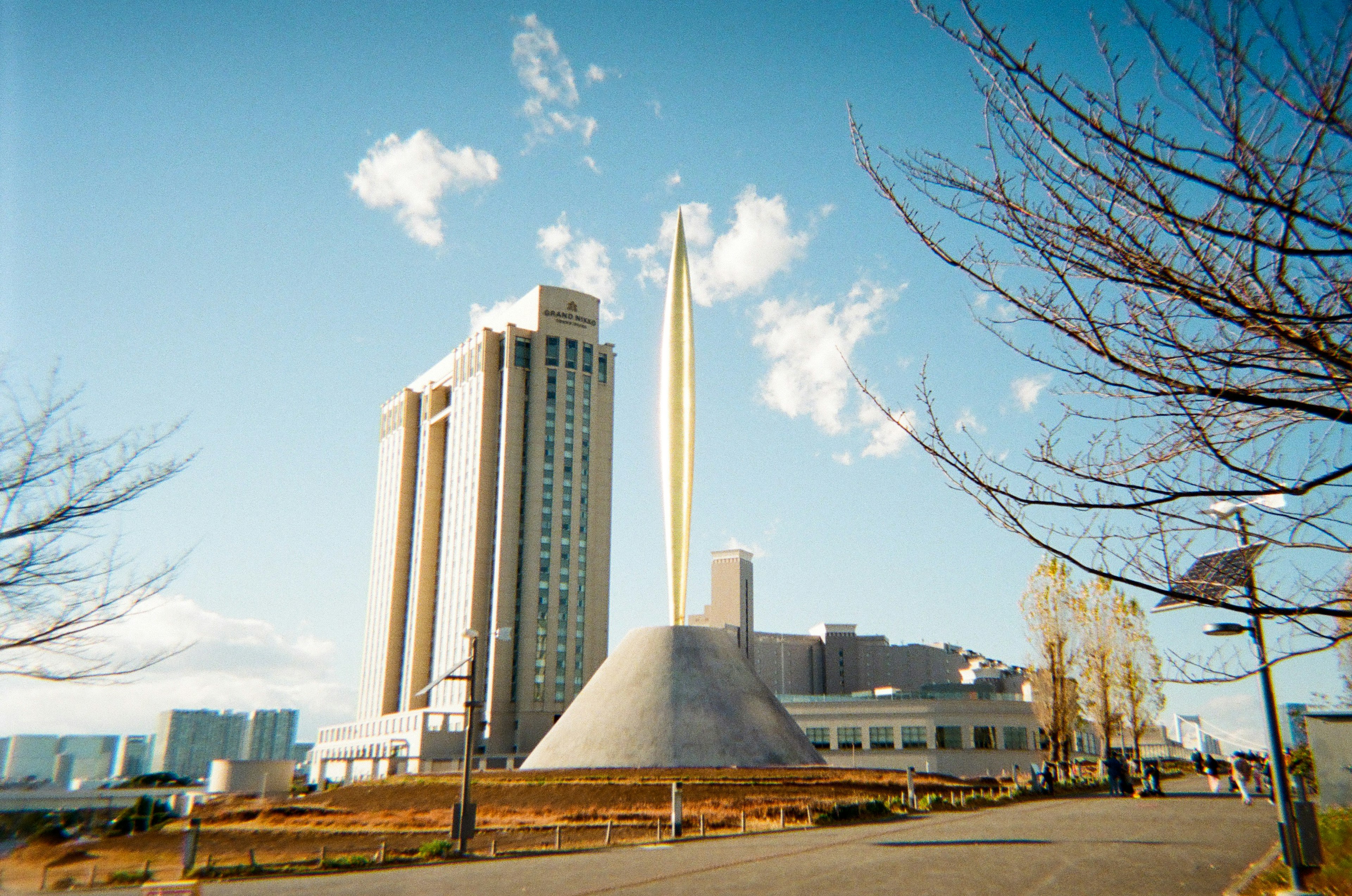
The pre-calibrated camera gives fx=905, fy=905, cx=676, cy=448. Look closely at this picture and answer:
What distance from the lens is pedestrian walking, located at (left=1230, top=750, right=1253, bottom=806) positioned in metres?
27.3

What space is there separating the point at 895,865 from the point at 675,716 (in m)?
26.7

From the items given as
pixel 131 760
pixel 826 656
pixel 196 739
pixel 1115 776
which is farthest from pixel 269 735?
pixel 1115 776

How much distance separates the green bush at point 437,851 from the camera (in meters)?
19.0

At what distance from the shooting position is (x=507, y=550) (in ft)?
304

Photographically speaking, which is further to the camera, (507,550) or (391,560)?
(391,560)

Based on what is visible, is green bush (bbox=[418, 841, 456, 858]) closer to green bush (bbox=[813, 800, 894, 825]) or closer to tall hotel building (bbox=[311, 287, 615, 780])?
green bush (bbox=[813, 800, 894, 825])

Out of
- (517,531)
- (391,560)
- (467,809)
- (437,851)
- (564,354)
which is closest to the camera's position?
(437,851)

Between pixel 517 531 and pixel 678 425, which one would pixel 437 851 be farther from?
pixel 517 531

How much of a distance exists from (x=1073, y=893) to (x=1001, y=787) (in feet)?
97.3

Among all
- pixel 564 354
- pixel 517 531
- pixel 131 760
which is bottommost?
pixel 131 760

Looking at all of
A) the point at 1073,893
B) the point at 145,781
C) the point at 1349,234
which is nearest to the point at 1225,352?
the point at 1349,234

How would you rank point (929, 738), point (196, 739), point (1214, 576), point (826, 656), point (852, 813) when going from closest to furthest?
point (1214, 576)
point (852, 813)
point (929, 738)
point (826, 656)
point (196, 739)

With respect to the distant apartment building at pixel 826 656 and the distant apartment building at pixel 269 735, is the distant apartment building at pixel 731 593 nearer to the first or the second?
the distant apartment building at pixel 826 656

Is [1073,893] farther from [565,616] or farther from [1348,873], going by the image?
[565,616]
